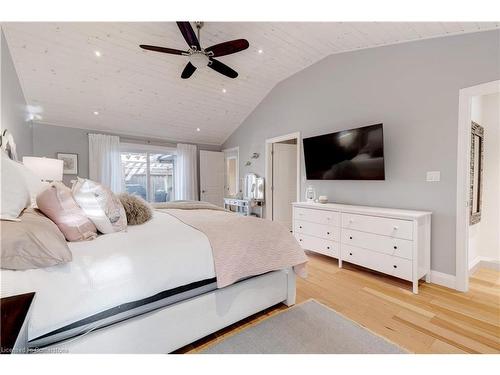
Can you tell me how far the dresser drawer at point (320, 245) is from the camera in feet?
9.13

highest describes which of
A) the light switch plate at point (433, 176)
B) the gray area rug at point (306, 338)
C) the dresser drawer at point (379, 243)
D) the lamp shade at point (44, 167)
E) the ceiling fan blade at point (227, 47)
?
the ceiling fan blade at point (227, 47)

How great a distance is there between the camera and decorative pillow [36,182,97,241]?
3.73 ft

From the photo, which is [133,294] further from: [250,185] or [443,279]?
[250,185]

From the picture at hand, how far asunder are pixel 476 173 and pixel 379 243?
58.0 inches

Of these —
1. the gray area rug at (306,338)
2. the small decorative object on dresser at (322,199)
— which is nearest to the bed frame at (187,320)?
the gray area rug at (306,338)

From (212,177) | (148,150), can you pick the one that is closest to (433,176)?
(212,177)

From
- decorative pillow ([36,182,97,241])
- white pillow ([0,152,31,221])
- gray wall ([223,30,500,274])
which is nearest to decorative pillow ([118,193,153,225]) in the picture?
decorative pillow ([36,182,97,241])

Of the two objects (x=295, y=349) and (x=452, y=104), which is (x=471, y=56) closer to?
(x=452, y=104)

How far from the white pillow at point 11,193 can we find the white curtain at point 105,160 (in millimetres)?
3832

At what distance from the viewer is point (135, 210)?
1.64 metres

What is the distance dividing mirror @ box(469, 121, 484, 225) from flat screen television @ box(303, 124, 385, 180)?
0.96 m

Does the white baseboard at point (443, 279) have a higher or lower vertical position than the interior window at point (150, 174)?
lower

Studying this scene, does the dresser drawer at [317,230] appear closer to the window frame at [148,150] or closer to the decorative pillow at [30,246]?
the decorative pillow at [30,246]
